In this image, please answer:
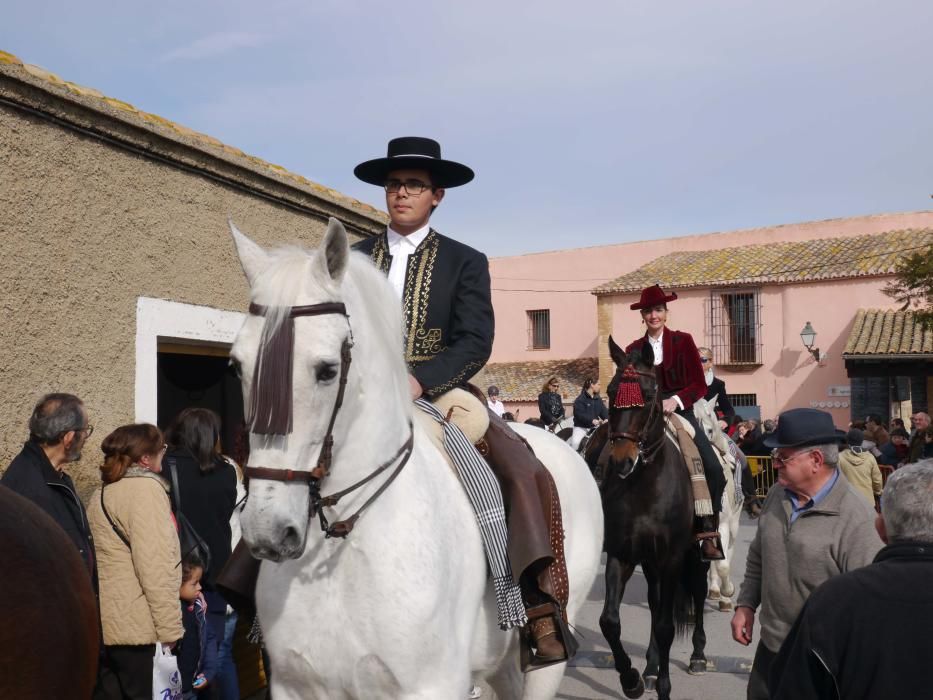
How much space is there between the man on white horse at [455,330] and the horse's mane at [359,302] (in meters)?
0.37

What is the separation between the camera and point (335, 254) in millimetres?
3047

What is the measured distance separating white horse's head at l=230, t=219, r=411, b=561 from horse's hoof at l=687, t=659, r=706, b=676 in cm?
524

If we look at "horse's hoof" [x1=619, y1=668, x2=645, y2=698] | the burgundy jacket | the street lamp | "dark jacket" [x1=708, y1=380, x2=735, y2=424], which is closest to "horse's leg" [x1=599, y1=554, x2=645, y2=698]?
"horse's hoof" [x1=619, y1=668, x2=645, y2=698]

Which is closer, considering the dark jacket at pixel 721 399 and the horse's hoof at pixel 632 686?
the horse's hoof at pixel 632 686

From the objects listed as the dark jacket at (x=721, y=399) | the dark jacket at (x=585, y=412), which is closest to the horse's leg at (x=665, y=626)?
the dark jacket at (x=721, y=399)

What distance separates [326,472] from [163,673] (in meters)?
2.36

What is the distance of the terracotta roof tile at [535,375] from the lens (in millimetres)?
34062

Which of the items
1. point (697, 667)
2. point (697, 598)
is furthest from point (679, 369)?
point (697, 667)

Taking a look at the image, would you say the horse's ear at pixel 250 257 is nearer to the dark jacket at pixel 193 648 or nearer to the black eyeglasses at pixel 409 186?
the black eyeglasses at pixel 409 186

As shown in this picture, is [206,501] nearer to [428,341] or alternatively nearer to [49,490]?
[49,490]

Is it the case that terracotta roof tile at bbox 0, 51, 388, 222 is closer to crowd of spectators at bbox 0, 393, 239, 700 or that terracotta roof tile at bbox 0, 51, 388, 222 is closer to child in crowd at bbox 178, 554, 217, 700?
crowd of spectators at bbox 0, 393, 239, 700

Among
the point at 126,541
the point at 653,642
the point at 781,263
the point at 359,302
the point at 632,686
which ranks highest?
the point at 781,263

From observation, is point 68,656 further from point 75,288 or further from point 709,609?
point 709,609

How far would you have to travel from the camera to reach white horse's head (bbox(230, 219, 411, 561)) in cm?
270
